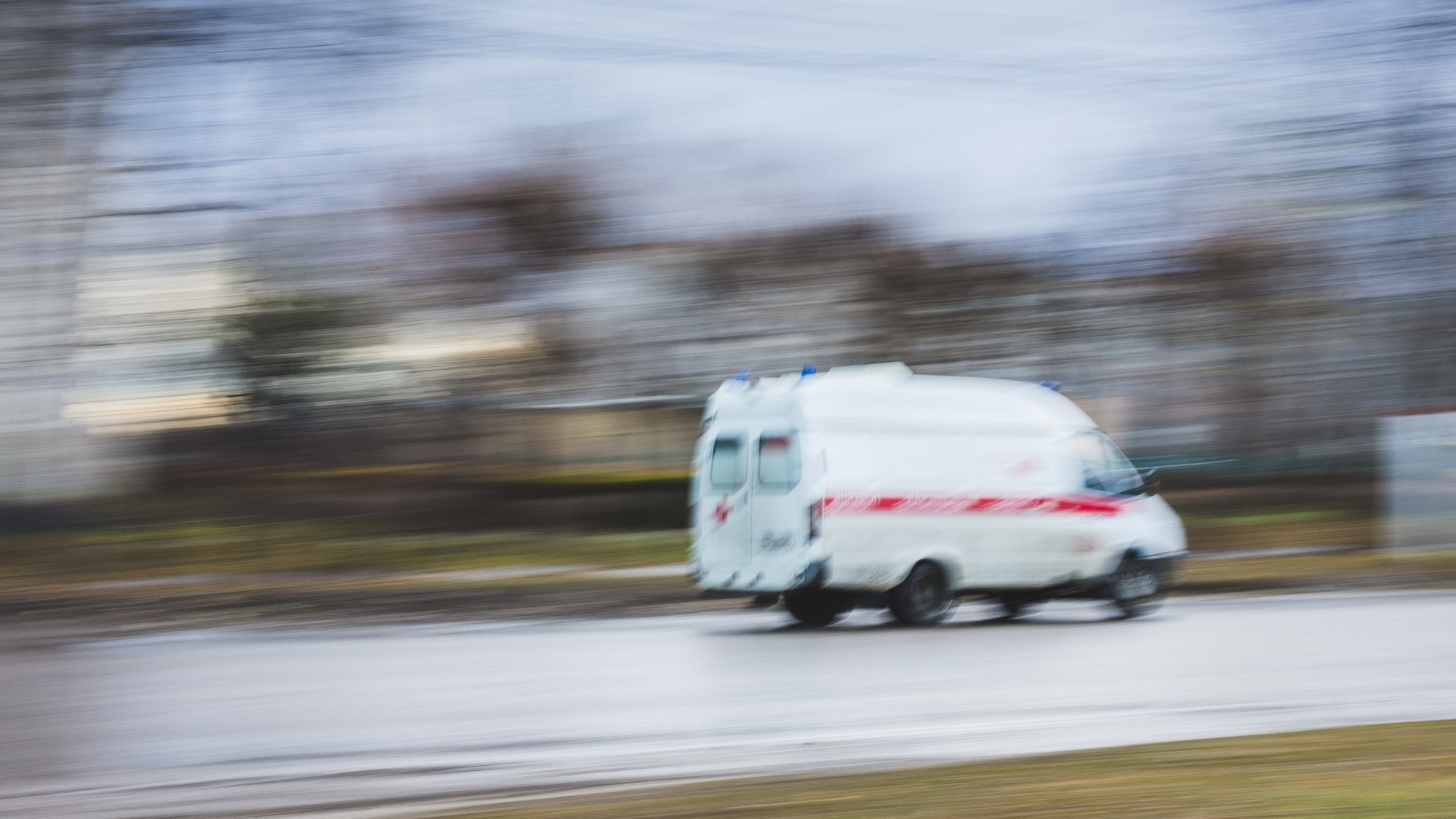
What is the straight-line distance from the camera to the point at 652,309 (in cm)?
2683

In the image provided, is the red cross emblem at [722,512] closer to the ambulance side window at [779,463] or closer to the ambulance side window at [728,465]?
the ambulance side window at [728,465]

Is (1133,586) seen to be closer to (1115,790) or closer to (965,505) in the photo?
(965,505)

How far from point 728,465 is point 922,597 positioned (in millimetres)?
2114

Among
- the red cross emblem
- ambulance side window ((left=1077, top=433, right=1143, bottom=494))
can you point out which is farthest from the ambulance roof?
the red cross emblem

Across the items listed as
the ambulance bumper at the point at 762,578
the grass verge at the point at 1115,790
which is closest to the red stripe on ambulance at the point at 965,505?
the ambulance bumper at the point at 762,578

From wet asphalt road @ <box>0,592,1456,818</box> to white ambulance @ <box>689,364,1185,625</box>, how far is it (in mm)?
517

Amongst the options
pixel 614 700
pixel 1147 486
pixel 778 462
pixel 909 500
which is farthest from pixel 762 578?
pixel 614 700

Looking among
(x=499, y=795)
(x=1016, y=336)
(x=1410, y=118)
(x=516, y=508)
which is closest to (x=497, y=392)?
(x=516, y=508)

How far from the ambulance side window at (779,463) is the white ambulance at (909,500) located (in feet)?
0.04

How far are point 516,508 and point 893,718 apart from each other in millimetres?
17324

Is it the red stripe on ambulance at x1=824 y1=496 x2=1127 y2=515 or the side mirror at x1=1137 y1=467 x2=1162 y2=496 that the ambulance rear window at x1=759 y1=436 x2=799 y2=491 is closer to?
the red stripe on ambulance at x1=824 y1=496 x2=1127 y2=515

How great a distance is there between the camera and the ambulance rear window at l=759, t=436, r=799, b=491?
14844 mm

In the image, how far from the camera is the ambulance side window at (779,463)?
1484cm

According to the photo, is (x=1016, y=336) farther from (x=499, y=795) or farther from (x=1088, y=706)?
(x=499, y=795)
